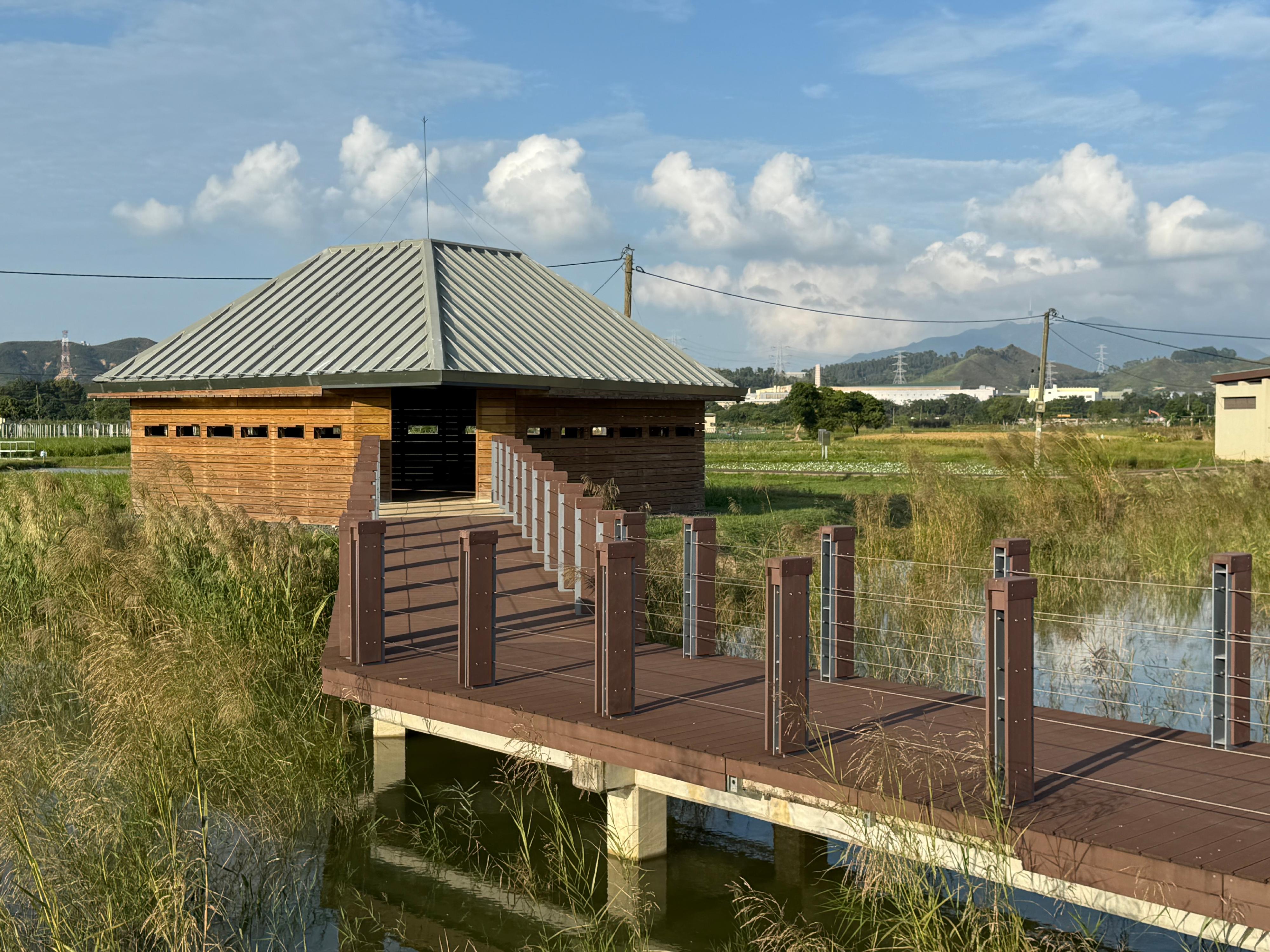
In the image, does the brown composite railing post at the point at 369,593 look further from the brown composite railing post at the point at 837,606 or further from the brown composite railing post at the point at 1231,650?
the brown composite railing post at the point at 1231,650

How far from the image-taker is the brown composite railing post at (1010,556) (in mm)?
7336

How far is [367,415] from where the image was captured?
843 inches

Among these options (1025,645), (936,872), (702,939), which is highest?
(1025,645)

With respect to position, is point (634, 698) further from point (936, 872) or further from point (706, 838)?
point (936, 872)

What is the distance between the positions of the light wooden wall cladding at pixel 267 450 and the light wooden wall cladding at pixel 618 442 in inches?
78.3

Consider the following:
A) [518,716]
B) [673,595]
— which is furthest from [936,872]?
[673,595]

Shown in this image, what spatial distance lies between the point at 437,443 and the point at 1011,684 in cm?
2203

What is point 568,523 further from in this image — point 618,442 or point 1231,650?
point 618,442

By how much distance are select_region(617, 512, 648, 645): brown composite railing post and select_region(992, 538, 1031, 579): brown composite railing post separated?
2.25 metres

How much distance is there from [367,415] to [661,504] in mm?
7141

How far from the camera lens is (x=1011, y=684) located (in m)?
5.15

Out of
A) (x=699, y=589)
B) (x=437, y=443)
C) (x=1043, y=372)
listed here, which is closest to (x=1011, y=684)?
(x=699, y=589)

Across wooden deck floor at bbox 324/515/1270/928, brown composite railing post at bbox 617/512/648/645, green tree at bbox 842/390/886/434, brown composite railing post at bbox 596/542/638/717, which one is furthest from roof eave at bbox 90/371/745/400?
green tree at bbox 842/390/886/434

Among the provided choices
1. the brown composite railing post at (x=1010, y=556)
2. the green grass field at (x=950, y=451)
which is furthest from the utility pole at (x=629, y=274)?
the brown composite railing post at (x=1010, y=556)
